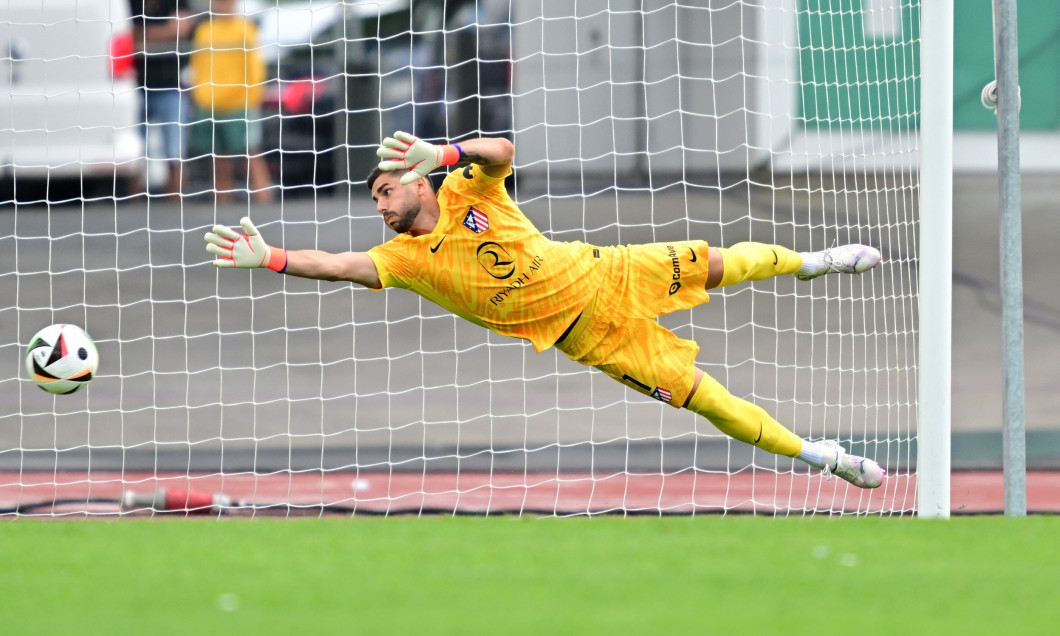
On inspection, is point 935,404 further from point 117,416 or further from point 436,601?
point 117,416

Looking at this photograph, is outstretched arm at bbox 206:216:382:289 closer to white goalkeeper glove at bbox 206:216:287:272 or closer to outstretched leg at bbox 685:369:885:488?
white goalkeeper glove at bbox 206:216:287:272

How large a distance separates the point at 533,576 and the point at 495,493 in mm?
3498

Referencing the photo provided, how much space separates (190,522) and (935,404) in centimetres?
358

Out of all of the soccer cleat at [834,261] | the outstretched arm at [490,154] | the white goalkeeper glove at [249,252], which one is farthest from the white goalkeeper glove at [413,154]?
the soccer cleat at [834,261]

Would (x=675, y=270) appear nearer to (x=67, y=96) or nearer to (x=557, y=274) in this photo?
(x=557, y=274)

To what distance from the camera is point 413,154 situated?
16.1 ft

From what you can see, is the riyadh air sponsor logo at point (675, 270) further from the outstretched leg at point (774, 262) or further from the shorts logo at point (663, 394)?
the shorts logo at point (663, 394)

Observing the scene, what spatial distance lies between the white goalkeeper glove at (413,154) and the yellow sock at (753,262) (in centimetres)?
156

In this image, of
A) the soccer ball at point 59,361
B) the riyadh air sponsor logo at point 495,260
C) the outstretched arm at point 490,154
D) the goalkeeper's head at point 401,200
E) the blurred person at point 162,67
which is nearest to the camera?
the outstretched arm at point 490,154

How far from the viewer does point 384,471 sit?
821cm

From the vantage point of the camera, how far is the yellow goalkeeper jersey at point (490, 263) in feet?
18.1

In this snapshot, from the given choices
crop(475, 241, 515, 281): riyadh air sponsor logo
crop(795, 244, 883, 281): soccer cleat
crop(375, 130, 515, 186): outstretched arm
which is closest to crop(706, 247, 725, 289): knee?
crop(795, 244, 883, 281): soccer cleat

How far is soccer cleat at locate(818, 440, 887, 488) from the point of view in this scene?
6.05 meters

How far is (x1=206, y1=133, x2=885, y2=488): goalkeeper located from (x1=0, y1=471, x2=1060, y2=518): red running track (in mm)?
1143
